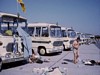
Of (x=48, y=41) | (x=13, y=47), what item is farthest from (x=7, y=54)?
(x=48, y=41)

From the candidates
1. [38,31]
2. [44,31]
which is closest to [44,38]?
[44,31]

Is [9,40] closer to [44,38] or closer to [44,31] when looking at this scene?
[44,38]

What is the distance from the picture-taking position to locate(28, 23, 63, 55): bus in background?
16219 millimetres

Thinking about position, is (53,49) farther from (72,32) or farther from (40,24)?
(72,32)

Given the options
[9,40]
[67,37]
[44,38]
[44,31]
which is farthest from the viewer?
[67,37]

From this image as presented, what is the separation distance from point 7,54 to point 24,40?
166 centimetres

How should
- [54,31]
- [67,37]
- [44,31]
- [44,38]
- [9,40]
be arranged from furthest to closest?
[67,37] < [54,31] < [44,31] < [44,38] < [9,40]

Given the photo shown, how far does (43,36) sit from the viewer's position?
53.6 feet

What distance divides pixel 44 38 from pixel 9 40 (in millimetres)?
5780

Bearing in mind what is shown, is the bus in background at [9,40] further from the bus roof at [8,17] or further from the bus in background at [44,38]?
the bus in background at [44,38]

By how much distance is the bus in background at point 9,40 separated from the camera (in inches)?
405

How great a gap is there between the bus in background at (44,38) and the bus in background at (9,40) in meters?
4.37

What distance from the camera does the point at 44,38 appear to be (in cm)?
1627

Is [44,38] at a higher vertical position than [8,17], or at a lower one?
lower
